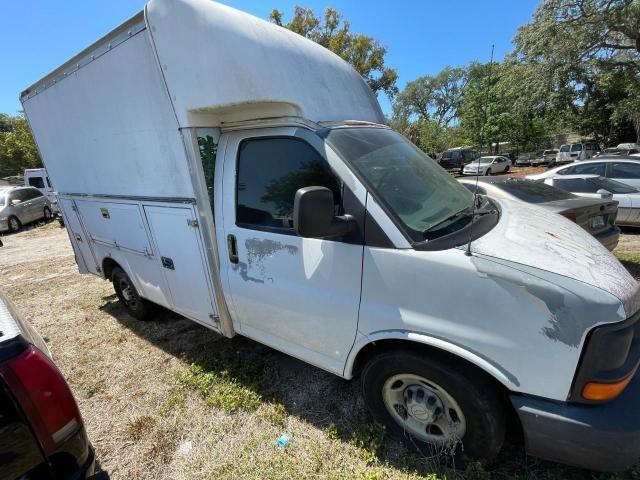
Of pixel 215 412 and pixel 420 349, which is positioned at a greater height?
pixel 420 349

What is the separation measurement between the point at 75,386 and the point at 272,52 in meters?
3.48

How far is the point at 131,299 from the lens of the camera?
4.28 m

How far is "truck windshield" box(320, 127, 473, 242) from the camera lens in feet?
6.41

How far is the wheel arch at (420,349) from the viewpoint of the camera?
169 cm

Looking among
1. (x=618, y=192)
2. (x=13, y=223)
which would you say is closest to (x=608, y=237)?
(x=618, y=192)

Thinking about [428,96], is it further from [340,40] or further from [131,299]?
[131,299]

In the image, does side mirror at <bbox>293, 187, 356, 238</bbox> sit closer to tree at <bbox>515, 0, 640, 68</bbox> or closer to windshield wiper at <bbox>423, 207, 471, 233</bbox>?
windshield wiper at <bbox>423, 207, 471, 233</bbox>

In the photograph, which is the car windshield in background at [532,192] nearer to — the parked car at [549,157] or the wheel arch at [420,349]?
the wheel arch at [420,349]

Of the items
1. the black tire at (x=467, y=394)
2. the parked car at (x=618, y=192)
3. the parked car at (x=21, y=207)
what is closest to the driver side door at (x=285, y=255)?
the black tire at (x=467, y=394)

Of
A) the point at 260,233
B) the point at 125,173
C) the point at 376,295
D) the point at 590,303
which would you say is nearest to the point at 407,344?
the point at 376,295

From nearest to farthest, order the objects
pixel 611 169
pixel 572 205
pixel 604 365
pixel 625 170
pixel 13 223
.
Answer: pixel 604 365 < pixel 572 205 < pixel 625 170 < pixel 611 169 < pixel 13 223

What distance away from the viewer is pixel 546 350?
157 cm

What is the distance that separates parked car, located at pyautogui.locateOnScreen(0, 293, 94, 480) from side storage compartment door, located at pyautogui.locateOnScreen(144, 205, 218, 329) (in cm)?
133

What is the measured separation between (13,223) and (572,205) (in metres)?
17.9
